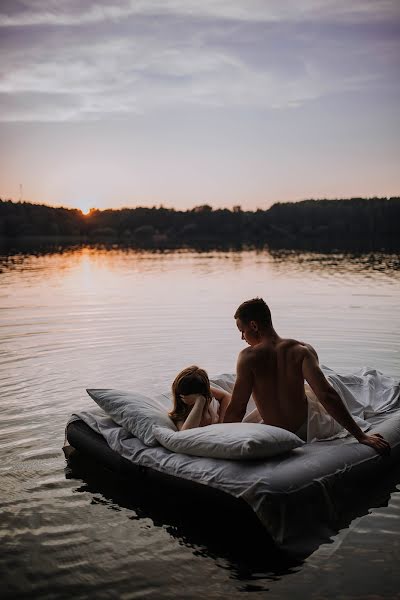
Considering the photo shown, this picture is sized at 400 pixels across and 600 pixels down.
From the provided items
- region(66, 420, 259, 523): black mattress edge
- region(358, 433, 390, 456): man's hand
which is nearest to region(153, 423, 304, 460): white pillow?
region(66, 420, 259, 523): black mattress edge

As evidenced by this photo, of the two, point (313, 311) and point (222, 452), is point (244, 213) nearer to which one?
point (313, 311)

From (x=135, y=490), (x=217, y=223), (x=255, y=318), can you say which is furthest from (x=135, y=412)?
(x=217, y=223)

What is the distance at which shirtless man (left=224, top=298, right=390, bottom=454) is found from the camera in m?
4.66

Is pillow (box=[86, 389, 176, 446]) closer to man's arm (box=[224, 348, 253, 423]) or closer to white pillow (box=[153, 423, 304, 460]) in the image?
white pillow (box=[153, 423, 304, 460])

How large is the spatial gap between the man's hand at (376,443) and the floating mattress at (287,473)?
4cm

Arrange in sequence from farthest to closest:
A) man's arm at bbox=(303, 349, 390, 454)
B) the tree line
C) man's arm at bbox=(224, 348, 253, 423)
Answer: the tree line < man's arm at bbox=(224, 348, 253, 423) < man's arm at bbox=(303, 349, 390, 454)

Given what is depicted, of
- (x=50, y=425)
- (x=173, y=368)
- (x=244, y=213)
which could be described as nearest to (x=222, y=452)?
(x=50, y=425)

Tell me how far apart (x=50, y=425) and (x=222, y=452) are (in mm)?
2816

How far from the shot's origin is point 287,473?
4035 mm

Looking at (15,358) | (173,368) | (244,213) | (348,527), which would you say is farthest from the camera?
(244,213)

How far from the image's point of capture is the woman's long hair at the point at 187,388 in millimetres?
5027

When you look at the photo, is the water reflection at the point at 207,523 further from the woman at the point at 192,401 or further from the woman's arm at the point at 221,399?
the woman's arm at the point at 221,399

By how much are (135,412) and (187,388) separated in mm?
492

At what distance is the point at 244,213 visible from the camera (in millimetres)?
102062
